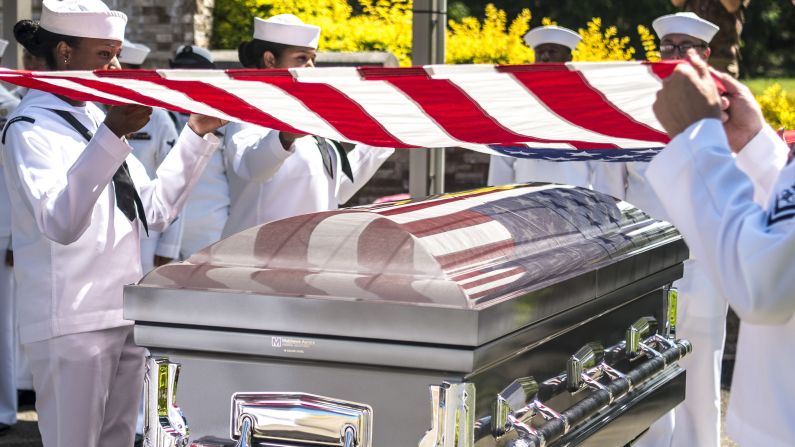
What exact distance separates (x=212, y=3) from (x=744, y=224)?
9384 mm

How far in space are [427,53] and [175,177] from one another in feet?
8.44

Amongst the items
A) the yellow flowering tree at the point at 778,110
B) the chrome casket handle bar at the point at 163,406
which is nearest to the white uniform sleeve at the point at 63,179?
the chrome casket handle bar at the point at 163,406

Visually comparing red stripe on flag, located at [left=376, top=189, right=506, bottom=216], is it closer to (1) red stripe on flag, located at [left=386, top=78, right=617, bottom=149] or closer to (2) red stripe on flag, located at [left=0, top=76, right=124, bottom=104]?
(1) red stripe on flag, located at [left=386, top=78, right=617, bottom=149]

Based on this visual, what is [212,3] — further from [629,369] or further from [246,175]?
[629,369]

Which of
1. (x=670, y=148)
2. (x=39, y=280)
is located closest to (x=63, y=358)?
(x=39, y=280)

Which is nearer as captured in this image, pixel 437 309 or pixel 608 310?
pixel 437 309

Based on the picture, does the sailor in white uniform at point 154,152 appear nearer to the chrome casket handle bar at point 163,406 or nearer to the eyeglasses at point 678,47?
the eyeglasses at point 678,47

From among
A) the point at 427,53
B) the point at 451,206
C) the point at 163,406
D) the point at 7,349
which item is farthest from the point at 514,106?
the point at 7,349

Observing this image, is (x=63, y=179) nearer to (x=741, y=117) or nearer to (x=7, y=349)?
(x=741, y=117)

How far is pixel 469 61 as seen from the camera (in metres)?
10.1

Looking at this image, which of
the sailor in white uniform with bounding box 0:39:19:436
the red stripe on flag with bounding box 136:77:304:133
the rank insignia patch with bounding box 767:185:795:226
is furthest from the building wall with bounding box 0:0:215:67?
the rank insignia patch with bounding box 767:185:795:226

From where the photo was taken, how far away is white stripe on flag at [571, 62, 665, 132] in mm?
2703

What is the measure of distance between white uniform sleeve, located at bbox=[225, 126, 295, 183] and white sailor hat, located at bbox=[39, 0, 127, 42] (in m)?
0.75

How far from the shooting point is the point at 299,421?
2.57m
